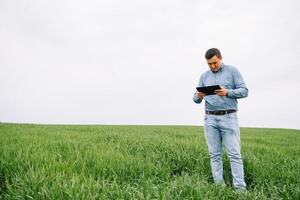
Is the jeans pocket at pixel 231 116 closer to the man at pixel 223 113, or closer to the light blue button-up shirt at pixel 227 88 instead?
the man at pixel 223 113

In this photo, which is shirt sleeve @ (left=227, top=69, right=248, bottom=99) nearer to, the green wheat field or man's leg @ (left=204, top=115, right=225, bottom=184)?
man's leg @ (left=204, top=115, right=225, bottom=184)

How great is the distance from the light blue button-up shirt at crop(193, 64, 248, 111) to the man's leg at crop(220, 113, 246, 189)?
233mm

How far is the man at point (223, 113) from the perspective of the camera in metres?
5.32

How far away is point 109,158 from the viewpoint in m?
5.91

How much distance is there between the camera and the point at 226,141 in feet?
17.7

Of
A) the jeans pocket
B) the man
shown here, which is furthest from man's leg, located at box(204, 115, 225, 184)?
the jeans pocket

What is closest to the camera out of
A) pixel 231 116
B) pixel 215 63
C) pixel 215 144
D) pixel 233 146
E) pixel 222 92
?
pixel 222 92

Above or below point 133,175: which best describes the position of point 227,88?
above

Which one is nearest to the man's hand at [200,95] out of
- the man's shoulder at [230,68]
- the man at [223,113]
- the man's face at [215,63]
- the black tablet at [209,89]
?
the man at [223,113]

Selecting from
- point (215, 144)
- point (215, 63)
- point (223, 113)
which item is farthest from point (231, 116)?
point (215, 63)

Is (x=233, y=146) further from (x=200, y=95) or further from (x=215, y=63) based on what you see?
(x=215, y=63)

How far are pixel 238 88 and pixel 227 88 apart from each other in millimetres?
203

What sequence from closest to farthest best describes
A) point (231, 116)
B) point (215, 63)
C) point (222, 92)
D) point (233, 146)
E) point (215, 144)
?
point (222, 92) < point (233, 146) < point (231, 116) < point (215, 63) < point (215, 144)

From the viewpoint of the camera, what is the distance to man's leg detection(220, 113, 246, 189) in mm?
5287
